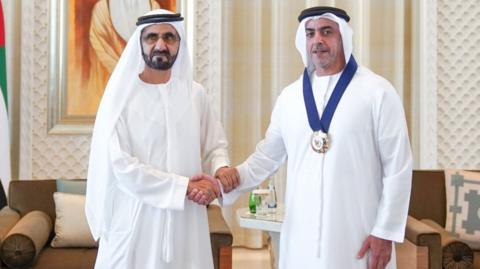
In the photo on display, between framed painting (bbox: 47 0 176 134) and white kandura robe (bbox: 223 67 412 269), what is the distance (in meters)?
3.08

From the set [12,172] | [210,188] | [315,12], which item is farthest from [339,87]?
[12,172]

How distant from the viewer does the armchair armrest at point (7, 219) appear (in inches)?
139

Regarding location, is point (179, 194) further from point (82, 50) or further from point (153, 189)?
point (82, 50)

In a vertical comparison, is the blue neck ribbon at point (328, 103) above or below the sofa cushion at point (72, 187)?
above

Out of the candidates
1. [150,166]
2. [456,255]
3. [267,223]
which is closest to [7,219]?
[267,223]

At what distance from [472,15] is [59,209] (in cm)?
384

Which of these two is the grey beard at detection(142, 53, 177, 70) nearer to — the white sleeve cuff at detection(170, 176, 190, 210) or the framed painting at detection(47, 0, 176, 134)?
the white sleeve cuff at detection(170, 176, 190, 210)

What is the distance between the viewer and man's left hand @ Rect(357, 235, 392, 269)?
7.48 feet

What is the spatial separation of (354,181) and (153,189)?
2.77ft

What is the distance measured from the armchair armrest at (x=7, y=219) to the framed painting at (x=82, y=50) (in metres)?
1.14

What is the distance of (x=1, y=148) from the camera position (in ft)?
14.8

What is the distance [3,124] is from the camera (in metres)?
4.55

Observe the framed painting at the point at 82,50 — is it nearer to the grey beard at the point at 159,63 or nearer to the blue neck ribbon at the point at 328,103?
the grey beard at the point at 159,63

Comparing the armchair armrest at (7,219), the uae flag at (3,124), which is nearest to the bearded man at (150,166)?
the armchair armrest at (7,219)
